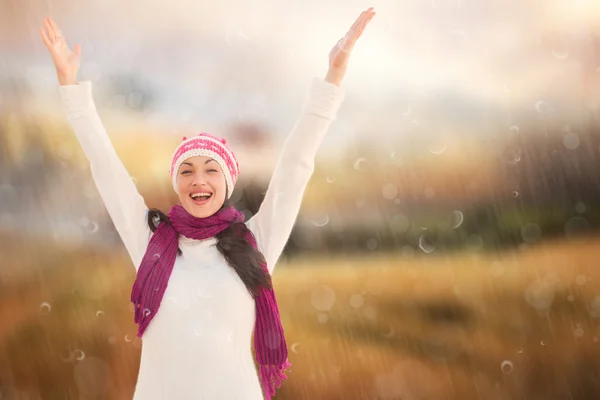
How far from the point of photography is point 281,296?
6.32 ft

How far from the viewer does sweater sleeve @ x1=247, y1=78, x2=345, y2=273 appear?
1152 mm

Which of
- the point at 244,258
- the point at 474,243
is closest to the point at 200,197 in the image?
the point at 244,258

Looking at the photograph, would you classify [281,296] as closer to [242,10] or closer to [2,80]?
[242,10]

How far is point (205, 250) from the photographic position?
118cm

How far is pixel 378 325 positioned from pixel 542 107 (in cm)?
87

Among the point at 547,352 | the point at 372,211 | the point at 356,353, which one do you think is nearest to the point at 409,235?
the point at 372,211

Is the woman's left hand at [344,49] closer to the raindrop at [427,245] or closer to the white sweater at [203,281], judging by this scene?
the white sweater at [203,281]

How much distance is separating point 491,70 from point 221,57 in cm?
87

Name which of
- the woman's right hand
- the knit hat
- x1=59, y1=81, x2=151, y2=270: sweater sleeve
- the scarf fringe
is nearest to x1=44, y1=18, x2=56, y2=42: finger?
the woman's right hand

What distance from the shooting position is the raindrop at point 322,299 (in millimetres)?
1934

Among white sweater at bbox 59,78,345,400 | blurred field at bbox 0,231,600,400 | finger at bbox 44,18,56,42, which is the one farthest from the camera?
blurred field at bbox 0,231,600,400

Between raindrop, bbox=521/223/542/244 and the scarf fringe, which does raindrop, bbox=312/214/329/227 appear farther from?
the scarf fringe

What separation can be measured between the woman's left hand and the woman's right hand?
0.51 m

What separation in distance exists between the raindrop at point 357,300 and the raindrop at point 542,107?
0.83m
